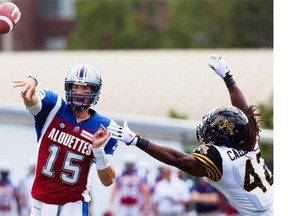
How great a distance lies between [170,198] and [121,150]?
46.3 inches

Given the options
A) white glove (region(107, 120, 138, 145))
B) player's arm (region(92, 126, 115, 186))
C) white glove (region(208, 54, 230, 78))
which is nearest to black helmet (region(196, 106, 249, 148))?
white glove (region(107, 120, 138, 145))

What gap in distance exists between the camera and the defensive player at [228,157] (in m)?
6.54

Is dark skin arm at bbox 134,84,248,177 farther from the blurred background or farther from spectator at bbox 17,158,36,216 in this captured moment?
spectator at bbox 17,158,36,216

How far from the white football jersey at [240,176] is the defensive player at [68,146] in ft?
2.90

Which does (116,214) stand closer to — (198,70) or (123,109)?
(123,109)

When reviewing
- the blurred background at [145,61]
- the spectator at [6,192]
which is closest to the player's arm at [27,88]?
the blurred background at [145,61]

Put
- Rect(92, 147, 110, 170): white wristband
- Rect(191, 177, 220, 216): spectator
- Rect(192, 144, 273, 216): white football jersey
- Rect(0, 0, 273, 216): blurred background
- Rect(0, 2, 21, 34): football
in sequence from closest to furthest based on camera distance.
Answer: Rect(192, 144, 273, 216): white football jersey → Rect(92, 147, 110, 170): white wristband → Rect(0, 2, 21, 34): football → Rect(191, 177, 220, 216): spectator → Rect(0, 0, 273, 216): blurred background

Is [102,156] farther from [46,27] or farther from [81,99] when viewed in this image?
[46,27]

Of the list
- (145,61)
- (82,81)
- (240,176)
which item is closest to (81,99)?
(82,81)

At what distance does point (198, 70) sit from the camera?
2736cm

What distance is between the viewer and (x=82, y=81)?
23.2 ft

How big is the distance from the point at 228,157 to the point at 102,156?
952mm

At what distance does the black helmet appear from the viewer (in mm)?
6613

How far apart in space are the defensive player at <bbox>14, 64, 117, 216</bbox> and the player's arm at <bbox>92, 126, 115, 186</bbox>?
10 millimetres
